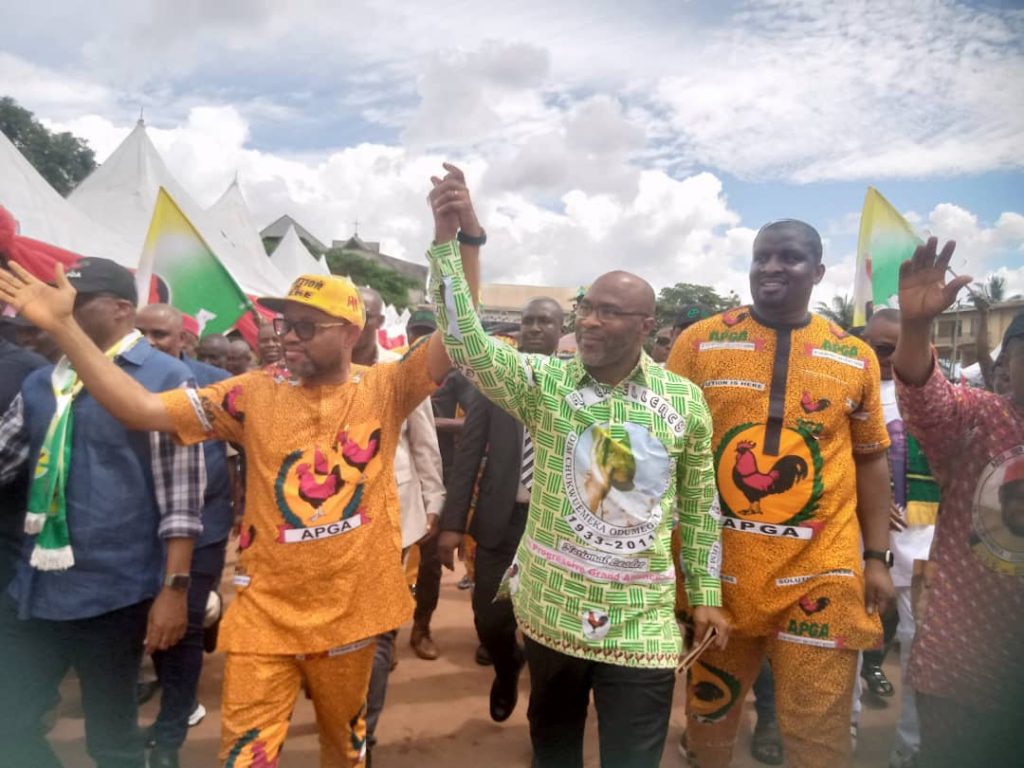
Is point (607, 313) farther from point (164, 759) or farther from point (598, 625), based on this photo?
point (164, 759)

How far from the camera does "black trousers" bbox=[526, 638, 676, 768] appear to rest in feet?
7.48

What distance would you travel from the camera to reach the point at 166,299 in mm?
7156

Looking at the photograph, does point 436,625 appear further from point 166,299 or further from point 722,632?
point 166,299

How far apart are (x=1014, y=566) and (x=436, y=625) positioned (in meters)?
4.10

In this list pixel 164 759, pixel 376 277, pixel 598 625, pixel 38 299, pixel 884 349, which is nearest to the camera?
pixel 38 299

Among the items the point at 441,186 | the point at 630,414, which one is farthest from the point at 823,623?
the point at 441,186

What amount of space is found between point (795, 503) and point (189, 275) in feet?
20.1

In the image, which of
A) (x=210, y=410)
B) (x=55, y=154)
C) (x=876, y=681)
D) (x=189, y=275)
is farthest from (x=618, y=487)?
(x=55, y=154)

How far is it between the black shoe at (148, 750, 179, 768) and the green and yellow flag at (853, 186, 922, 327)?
18.4ft

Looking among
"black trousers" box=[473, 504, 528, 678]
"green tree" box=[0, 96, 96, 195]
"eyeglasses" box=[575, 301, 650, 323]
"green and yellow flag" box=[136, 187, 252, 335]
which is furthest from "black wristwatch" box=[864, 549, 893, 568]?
"green tree" box=[0, 96, 96, 195]

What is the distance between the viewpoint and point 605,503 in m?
2.29

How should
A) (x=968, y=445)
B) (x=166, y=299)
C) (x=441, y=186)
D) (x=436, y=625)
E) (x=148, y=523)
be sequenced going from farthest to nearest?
(x=166, y=299)
(x=436, y=625)
(x=148, y=523)
(x=968, y=445)
(x=441, y=186)

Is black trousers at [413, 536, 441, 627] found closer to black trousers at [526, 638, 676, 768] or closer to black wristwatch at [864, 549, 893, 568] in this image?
black trousers at [526, 638, 676, 768]

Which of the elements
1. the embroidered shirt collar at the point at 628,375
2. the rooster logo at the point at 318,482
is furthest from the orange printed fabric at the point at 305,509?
the embroidered shirt collar at the point at 628,375
